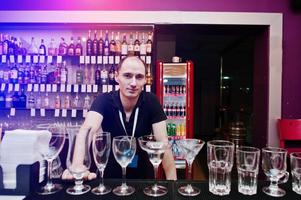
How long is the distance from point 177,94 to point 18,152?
10.2 feet

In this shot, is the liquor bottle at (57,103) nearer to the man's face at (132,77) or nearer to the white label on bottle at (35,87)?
the white label on bottle at (35,87)

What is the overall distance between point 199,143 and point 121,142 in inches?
12.9

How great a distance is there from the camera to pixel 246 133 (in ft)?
23.3

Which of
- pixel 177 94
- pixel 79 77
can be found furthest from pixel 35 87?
pixel 177 94

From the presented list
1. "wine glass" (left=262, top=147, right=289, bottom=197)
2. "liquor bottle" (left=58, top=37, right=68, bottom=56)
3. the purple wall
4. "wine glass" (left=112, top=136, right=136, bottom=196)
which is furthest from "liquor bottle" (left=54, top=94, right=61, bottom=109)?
"wine glass" (left=262, top=147, right=289, bottom=197)

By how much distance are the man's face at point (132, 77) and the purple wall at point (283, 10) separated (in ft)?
8.38

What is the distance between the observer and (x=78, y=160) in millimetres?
1217

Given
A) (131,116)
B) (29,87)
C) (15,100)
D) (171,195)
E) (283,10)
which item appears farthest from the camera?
(15,100)

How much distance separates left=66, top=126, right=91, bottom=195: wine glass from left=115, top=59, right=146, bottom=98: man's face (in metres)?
0.39

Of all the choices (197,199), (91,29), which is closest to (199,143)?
(197,199)

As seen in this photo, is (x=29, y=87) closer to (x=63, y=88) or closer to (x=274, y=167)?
(x=63, y=88)

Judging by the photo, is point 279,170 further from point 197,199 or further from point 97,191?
point 97,191

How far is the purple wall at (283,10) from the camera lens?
3910mm

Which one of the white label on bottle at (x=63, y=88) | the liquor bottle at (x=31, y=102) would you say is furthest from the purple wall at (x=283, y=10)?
the liquor bottle at (x=31, y=102)
